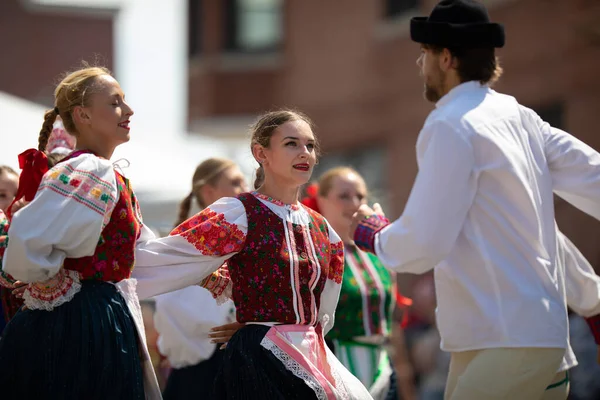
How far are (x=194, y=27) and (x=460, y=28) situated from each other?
1532 centimetres

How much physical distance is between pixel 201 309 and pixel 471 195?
2.35m

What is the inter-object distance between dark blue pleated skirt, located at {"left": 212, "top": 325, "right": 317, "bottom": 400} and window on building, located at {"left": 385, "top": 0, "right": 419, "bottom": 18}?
10964 mm

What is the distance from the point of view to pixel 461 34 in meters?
4.18

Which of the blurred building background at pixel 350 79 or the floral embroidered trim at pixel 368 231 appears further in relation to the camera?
the blurred building background at pixel 350 79

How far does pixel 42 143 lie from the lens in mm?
4434

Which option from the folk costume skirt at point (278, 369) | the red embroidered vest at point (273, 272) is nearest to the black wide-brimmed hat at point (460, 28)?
the red embroidered vest at point (273, 272)

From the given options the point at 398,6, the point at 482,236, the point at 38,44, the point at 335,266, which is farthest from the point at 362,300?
the point at 38,44

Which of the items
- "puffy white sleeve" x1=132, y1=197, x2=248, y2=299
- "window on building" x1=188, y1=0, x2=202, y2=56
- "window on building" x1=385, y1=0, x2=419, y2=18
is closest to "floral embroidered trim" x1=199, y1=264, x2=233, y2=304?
"puffy white sleeve" x1=132, y1=197, x2=248, y2=299

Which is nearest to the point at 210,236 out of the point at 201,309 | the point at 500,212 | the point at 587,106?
the point at 500,212

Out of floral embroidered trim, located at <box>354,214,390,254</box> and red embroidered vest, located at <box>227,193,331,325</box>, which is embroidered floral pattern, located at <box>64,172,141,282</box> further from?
floral embroidered trim, located at <box>354,214,390,254</box>

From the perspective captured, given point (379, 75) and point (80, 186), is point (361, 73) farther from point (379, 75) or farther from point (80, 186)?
point (80, 186)

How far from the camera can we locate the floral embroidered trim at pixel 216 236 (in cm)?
436

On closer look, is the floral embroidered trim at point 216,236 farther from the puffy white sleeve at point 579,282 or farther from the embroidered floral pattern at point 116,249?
the puffy white sleeve at point 579,282

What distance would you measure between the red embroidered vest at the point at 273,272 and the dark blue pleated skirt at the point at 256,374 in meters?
0.08
